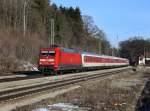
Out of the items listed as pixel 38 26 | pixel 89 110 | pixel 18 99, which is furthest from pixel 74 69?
pixel 38 26

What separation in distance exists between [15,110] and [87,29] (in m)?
145

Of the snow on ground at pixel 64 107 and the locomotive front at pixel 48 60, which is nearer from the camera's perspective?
the snow on ground at pixel 64 107

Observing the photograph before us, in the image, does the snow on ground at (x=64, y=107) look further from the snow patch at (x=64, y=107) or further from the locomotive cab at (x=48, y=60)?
the locomotive cab at (x=48, y=60)

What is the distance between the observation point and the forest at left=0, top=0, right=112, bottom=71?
2402 inches

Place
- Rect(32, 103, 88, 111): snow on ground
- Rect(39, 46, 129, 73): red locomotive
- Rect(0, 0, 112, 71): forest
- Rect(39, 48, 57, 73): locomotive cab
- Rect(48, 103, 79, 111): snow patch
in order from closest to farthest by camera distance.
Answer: Rect(32, 103, 88, 111): snow on ground → Rect(48, 103, 79, 111): snow patch → Rect(39, 48, 57, 73): locomotive cab → Rect(39, 46, 129, 73): red locomotive → Rect(0, 0, 112, 71): forest

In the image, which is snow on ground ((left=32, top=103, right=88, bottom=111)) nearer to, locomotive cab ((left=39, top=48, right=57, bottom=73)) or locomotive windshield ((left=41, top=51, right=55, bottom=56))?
locomotive cab ((left=39, top=48, right=57, bottom=73))

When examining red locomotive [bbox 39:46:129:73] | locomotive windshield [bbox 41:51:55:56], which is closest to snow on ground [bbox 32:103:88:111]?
red locomotive [bbox 39:46:129:73]

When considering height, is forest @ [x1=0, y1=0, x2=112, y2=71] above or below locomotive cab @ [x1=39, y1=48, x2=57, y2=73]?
above

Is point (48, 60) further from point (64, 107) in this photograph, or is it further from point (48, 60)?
point (64, 107)

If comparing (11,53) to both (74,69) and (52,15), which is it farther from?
(52,15)

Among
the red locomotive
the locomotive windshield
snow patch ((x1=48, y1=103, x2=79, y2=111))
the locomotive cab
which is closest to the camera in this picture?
snow patch ((x1=48, y1=103, x2=79, y2=111))

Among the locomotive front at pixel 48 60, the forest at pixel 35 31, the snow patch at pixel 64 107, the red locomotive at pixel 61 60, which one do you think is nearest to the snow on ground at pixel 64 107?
the snow patch at pixel 64 107

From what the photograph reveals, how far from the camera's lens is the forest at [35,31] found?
200 ft

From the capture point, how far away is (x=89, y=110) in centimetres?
1559
